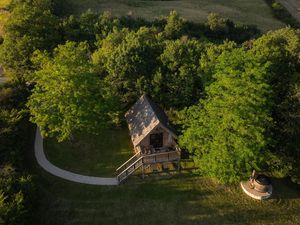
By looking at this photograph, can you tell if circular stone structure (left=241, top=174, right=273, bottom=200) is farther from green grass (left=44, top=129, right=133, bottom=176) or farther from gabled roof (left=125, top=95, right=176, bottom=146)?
green grass (left=44, top=129, right=133, bottom=176)

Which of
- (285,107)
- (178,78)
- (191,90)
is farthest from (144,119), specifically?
(285,107)

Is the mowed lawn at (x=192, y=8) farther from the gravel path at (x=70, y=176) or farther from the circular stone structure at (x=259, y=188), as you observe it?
the circular stone structure at (x=259, y=188)

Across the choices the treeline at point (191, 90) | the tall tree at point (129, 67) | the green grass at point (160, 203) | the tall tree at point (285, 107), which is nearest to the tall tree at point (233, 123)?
the treeline at point (191, 90)

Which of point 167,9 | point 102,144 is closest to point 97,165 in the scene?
point 102,144

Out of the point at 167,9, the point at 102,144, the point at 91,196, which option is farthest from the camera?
the point at 167,9

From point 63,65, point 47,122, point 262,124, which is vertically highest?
point 63,65

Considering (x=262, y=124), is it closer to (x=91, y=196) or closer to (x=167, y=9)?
(x=91, y=196)
